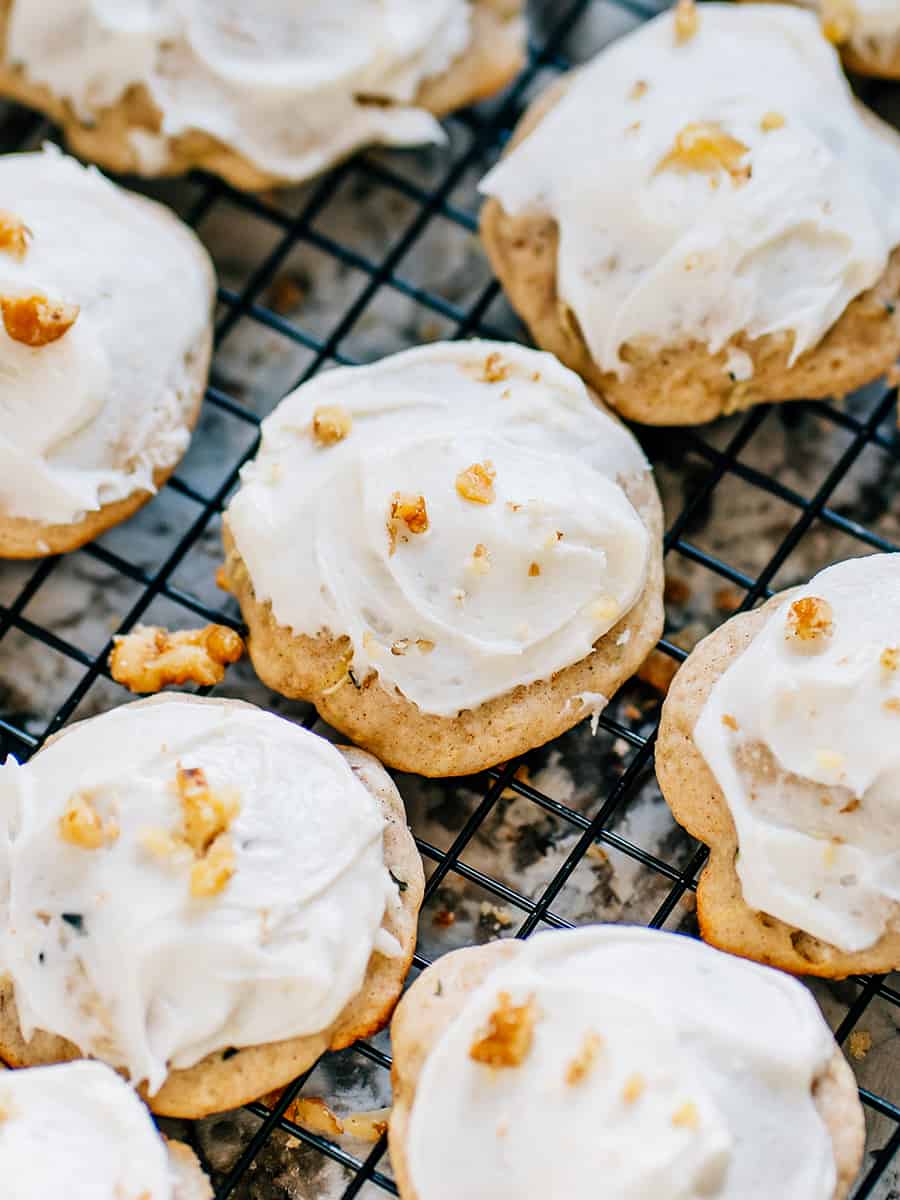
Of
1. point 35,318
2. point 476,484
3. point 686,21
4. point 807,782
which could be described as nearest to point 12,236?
point 35,318

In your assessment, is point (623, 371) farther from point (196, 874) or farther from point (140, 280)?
point (196, 874)

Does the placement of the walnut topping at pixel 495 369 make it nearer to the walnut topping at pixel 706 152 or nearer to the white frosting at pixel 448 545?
the white frosting at pixel 448 545

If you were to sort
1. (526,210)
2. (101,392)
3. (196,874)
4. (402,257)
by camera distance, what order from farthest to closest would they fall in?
1. (402,257)
2. (526,210)
3. (101,392)
4. (196,874)

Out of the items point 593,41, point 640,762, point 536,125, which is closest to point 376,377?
point 536,125

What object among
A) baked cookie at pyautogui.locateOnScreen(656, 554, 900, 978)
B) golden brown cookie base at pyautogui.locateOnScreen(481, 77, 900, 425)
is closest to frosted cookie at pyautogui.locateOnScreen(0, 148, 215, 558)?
golden brown cookie base at pyautogui.locateOnScreen(481, 77, 900, 425)

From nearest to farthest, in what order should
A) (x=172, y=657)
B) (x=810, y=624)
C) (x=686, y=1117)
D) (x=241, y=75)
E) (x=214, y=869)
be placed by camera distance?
(x=686, y=1117)
(x=214, y=869)
(x=810, y=624)
(x=172, y=657)
(x=241, y=75)

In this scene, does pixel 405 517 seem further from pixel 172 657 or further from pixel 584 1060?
pixel 584 1060
